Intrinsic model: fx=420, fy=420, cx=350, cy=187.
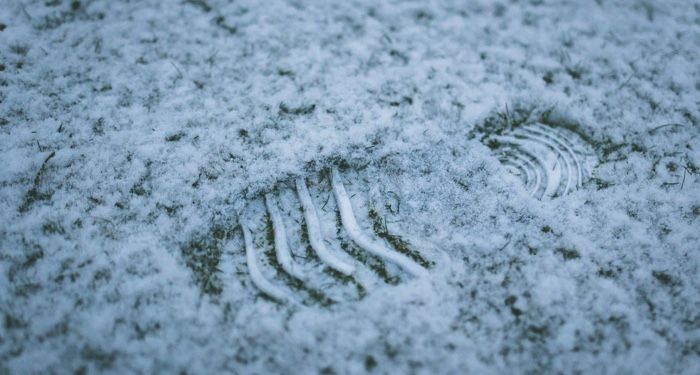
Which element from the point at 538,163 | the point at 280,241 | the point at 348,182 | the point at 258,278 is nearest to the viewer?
the point at 258,278

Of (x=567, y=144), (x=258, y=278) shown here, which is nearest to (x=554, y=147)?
(x=567, y=144)

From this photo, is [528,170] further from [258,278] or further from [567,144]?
[258,278]

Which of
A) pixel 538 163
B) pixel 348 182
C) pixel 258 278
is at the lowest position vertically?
A: pixel 258 278

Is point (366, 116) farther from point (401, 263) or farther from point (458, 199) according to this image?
point (401, 263)

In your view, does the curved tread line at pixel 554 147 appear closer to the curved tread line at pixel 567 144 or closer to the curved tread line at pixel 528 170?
the curved tread line at pixel 567 144

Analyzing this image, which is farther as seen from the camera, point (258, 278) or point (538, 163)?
point (538, 163)

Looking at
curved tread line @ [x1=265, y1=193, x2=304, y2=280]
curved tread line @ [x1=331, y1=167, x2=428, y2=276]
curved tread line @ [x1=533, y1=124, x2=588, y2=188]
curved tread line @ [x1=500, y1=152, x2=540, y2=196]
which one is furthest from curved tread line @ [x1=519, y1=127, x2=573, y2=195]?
curved tread line @ [x1=265, y1=193, x2=304, y2=280]
